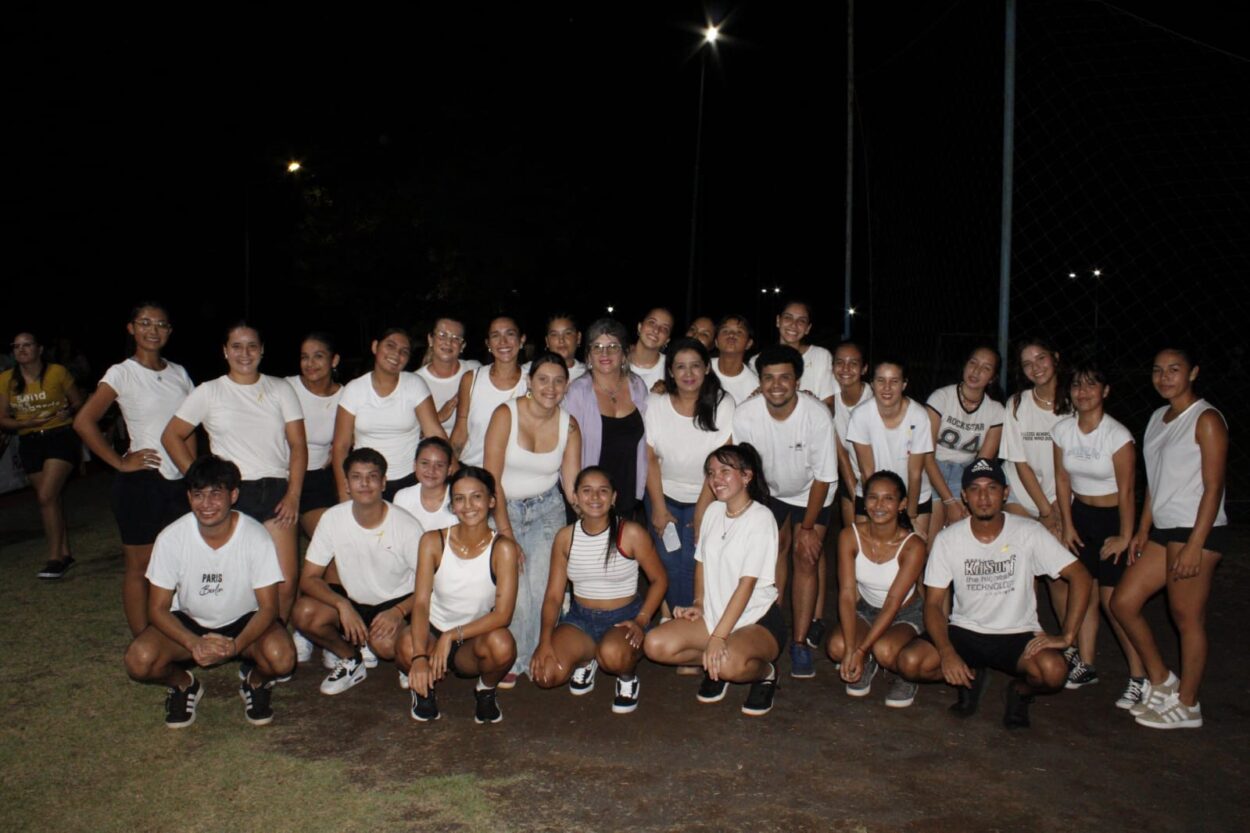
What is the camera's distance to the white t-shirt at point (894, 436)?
5410 mm

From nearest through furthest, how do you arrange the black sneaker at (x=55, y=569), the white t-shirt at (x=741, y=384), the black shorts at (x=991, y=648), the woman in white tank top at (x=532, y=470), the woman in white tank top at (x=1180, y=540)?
the woman in white tank top at (x=1180, y=540)
the black shorts at (x=991, y=648)
the woman in white tank top at (x=532, y=470)
the white t-shirt at (x=741, y=384)
the black sneaker at (x=55, y=569)

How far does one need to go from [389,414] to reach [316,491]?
0.68 m

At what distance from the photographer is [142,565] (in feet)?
17.6

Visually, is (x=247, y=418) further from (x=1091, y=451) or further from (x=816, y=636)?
(x=1091, y=451)

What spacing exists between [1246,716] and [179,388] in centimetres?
570

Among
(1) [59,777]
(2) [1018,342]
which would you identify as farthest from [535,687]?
(2) [1018,342]

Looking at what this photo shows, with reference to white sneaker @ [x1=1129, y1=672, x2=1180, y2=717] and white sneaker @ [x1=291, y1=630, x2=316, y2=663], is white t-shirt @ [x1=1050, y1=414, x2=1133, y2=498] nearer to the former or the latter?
white sneaker @ [x1=1129, y1=672, x2=1180, y2=717]

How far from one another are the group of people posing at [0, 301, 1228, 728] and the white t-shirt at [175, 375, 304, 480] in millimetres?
13

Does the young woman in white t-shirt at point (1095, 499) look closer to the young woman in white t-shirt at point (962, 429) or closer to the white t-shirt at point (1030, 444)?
the white t-shirt at point (1030, 444)

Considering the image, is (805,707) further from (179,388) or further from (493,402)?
(179,388)

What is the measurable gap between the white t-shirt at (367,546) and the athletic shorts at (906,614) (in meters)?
2.26

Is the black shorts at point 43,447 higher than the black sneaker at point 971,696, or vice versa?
the black shorts at point 43,447

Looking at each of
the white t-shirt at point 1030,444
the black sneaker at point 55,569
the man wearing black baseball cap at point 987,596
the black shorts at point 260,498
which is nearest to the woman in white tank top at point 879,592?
the man wearing black baseball cap at point 987,596

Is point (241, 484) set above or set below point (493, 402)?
below
